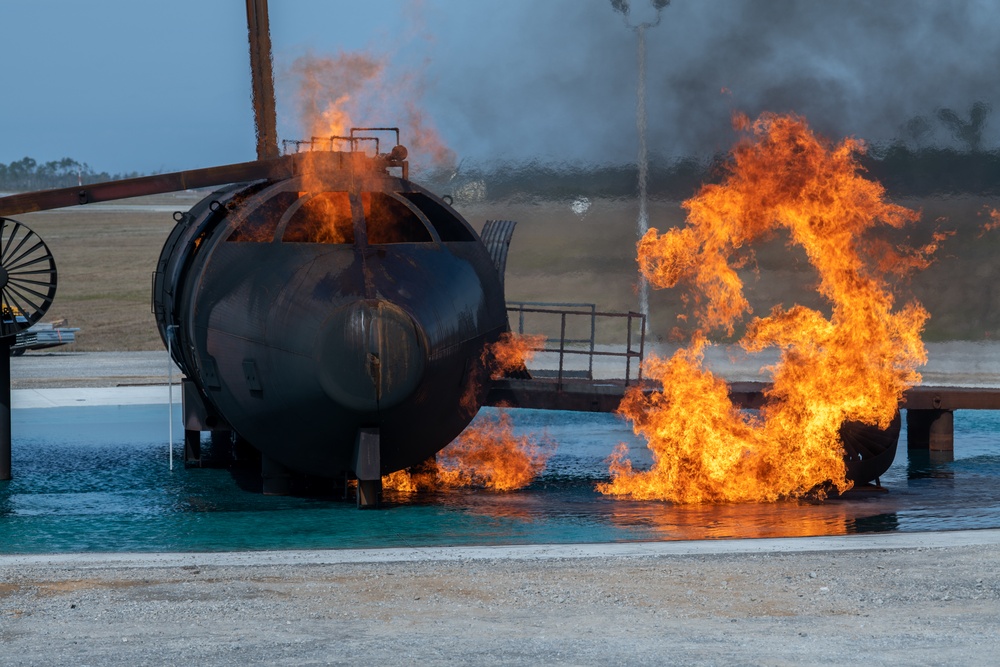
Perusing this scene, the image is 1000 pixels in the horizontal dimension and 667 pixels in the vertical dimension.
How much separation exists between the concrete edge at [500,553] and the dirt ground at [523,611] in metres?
0.15

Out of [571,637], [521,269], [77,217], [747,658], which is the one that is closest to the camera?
[747,658]

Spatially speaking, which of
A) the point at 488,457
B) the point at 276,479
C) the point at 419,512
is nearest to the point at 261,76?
the point at 488,457

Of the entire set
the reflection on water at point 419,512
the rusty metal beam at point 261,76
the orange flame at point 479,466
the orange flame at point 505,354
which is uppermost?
the rusty metal beam at point 261,76

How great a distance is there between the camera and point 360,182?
16766 mm

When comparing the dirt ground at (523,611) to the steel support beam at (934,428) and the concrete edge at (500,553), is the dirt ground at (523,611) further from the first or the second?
the steel support beam at (934,428)

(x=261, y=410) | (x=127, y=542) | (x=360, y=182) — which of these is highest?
(x=360, y=182)

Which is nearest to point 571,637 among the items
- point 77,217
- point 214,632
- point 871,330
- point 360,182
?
point 214,632

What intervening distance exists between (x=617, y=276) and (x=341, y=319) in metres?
38.7

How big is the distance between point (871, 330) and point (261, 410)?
8.10 meters

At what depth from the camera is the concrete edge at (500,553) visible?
537 inches

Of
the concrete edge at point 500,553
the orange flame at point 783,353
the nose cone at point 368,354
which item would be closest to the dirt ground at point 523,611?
the concrete edge at point 500,553

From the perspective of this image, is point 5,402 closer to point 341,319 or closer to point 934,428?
point 341,319

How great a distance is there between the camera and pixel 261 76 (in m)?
22.2

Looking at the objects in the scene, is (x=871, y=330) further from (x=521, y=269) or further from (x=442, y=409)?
(x=521, y=269)
